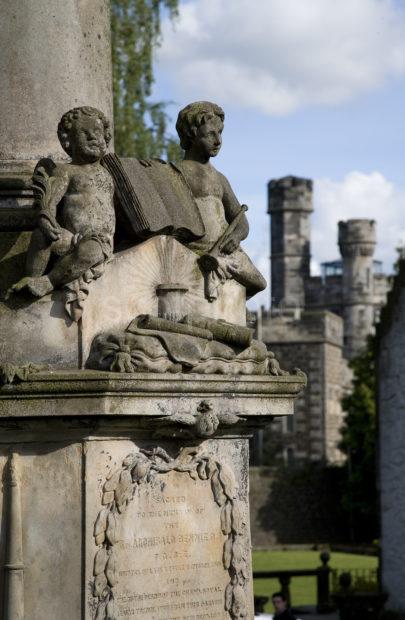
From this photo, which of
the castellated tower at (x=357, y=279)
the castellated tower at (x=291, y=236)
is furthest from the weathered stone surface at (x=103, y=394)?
the castellated tower at (x=291, y=236)

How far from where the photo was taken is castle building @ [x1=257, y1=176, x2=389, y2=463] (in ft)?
221

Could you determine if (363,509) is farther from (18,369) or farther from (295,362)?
(18,369)

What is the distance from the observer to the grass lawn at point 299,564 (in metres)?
31.5

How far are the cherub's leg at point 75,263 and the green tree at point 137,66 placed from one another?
61.8ft

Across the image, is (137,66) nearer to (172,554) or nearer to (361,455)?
(172,554)

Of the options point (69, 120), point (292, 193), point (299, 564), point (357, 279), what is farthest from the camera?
point (292, 193)

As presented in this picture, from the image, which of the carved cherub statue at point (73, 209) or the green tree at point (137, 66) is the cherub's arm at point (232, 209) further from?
the green tree at point (137, 66)

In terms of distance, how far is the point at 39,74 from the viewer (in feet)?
27.9

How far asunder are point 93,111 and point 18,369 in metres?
1.25

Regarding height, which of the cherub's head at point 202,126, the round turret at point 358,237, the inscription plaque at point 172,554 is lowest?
the inscription plaque at point 172,554

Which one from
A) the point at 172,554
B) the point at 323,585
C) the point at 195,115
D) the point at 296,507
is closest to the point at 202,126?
the point at 195,115

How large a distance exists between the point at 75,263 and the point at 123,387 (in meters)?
0.60

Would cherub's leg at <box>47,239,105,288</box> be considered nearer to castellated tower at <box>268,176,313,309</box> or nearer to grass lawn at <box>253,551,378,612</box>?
grass lawn at <box>253,551,378,612</box>

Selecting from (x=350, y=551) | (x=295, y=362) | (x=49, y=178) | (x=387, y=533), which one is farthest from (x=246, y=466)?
(x=295, y=362)
